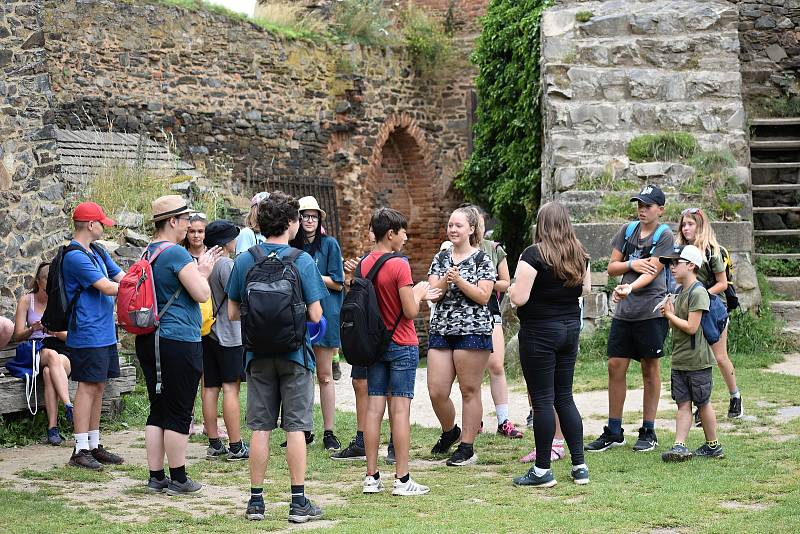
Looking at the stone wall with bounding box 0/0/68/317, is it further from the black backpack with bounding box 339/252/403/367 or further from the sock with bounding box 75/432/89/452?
the black backpack with bounding box 339/252/403/367

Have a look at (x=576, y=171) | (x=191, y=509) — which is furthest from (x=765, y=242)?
(x=191, y=509)

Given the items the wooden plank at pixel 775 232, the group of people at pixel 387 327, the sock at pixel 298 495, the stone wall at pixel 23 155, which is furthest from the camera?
the wooden plank at pixel 775 232

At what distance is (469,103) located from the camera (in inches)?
888

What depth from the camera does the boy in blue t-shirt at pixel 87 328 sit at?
7.22 meters

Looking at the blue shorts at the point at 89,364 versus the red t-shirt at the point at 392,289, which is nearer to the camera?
the red t-shirt at the point at 392,289

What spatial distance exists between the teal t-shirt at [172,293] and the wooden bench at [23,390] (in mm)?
2492

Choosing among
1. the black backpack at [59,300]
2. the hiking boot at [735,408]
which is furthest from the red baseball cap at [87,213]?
the hiking boot at [735,408]

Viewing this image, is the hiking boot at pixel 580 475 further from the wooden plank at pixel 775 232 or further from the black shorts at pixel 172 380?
the wooden plank at pixel 775 232

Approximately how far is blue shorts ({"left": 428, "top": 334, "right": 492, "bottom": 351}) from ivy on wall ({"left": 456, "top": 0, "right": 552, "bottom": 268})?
7.61m

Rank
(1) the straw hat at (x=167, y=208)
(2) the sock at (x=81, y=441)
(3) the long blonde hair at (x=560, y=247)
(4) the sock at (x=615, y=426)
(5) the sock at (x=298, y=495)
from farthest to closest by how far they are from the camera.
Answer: (4) the sock at (x=615, y=426) → (2) the sock at (x=81, y=441) → (1) the straw hat at (x=167, y=208) → (3) the long blonde hair at (x=560, y=247) → (5) the sock at (x=298, y=495)

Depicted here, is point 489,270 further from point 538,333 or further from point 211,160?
point 211,160

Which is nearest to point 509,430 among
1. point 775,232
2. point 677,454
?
point 677,454

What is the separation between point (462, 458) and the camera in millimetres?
7191

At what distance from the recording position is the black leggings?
6.41m
